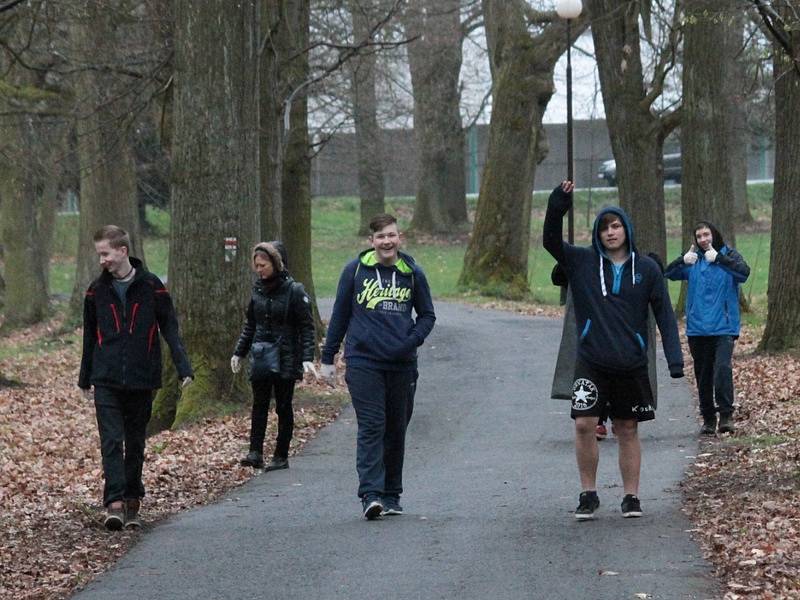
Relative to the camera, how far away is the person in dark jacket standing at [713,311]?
13.0 meters

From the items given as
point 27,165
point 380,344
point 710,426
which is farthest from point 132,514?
point 27,165

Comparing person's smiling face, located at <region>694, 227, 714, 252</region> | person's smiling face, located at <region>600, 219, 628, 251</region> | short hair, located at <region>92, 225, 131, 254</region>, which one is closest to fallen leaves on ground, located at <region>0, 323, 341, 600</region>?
short hair, located at <region>92, 225, 131, 254</region>

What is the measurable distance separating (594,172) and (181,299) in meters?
52.1

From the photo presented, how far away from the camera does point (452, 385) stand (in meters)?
18.0

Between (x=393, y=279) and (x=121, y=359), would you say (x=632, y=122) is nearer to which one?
(x=393, y=279)

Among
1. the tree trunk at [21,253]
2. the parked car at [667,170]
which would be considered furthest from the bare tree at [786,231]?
the parked car at [667,170]

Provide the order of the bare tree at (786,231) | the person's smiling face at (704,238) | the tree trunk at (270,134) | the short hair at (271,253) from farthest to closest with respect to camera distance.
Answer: the tree trunk at (270,134) < the bare tree at (786,231) < the person's smiling face at (704,238) < the short hair at (271,253)

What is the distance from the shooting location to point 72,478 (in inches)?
502

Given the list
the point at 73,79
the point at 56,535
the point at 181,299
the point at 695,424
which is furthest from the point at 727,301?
the point at 73,79

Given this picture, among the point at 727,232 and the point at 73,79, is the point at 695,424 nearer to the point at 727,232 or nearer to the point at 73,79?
the point at 727,232

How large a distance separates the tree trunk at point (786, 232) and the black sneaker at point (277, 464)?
8107 mm

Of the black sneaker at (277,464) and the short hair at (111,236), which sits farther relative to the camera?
the black sneaker at (277,464)

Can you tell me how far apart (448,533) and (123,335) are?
98.1 inches

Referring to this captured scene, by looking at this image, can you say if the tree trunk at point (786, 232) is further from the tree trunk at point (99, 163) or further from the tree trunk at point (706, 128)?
the tree trunk at point (99, 163)
